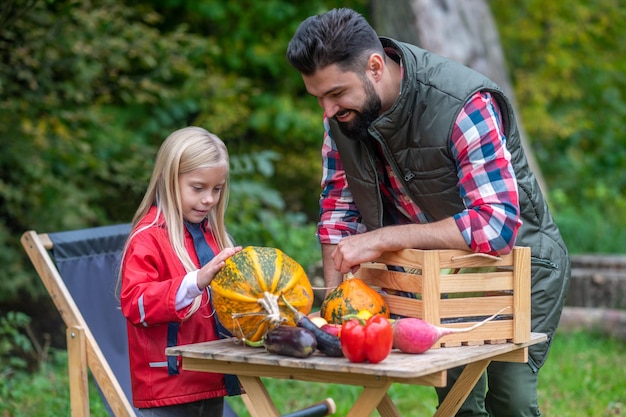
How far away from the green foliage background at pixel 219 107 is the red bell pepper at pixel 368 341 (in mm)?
3325

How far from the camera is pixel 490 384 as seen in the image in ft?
9.81

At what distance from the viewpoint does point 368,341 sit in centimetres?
218

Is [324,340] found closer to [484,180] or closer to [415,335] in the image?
[415,335]

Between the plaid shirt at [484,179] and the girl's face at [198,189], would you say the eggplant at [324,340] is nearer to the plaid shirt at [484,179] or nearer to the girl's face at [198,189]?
the plaid shirt at [484,179]

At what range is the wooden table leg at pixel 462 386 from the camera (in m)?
2.70

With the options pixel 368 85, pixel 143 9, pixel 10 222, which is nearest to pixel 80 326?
pixel 368 85

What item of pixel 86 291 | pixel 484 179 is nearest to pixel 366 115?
pixel 484 179

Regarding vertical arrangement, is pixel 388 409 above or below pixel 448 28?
below

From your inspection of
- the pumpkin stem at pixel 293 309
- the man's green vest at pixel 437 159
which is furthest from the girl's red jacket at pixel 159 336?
the man's green vest at pixel 437 159

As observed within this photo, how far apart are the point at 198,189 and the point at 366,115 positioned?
0.64 m

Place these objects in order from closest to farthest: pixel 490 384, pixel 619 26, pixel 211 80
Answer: pixel 490 384 < pixel 211 80 < pixel 619 26

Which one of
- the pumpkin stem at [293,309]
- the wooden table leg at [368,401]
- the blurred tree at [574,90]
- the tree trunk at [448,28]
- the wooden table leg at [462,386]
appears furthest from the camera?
the blurred tree at [574,90]

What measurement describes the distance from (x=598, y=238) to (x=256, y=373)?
20.4ft

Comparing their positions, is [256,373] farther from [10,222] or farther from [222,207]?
[10,222]
